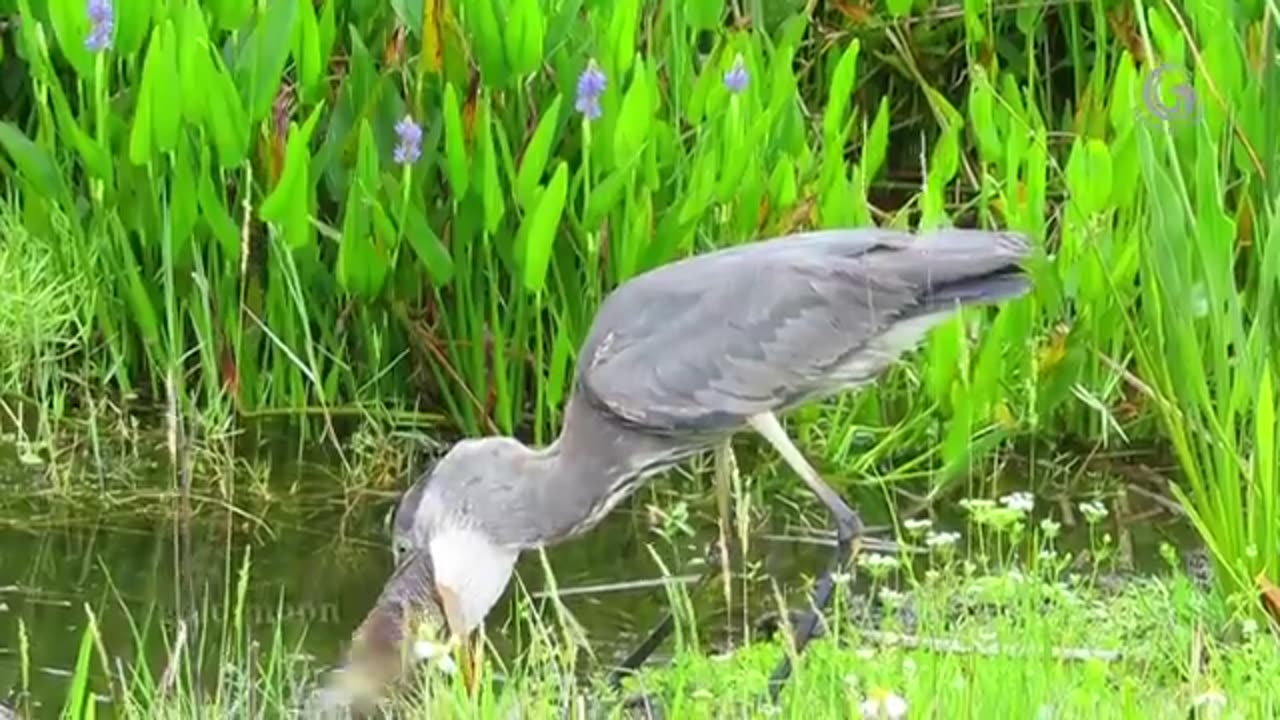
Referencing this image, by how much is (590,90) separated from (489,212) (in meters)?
0.29

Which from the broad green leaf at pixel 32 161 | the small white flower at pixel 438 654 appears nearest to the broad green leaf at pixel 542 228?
the broad green leaf at pixel 32 161

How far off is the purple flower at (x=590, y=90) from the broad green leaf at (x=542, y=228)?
0.10 metres

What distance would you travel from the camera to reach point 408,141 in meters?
4.17

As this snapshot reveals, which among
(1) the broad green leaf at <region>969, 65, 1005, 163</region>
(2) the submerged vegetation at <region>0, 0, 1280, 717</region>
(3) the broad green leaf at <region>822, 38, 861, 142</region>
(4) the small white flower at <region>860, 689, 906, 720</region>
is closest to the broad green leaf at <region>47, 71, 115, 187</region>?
(2) the submerged vegetation at <region>0, 0, 1280, 717</region>

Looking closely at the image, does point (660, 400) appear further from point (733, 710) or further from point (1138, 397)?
point (1138, 397)

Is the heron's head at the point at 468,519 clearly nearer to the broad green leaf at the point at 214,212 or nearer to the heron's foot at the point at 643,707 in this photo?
the heron's foot at the point at 643,707

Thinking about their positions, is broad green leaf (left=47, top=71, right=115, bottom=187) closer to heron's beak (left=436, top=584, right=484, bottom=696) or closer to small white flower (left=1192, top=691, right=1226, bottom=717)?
heron's beak (left=436, top=584, right=484, bottom=696)

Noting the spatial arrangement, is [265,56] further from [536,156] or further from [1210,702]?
[1210,702]

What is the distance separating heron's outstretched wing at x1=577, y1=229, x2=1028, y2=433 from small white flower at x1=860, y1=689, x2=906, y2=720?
1176 mm

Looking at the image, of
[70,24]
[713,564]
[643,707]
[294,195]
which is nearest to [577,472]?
[713,564]

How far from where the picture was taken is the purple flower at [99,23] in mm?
4023

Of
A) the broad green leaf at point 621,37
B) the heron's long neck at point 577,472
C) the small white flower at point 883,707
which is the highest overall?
the broad green leaf at point 621,37

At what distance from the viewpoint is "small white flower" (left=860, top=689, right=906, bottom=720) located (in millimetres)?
2465

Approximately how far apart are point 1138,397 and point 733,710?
6.22 ft
